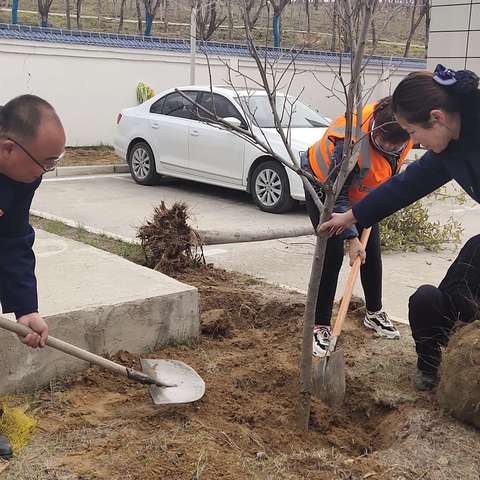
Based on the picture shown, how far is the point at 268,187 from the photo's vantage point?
912 centimetres

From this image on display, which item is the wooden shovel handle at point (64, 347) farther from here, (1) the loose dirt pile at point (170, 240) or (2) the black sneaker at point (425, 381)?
(1) the loose dirt pile at point (170, 240)

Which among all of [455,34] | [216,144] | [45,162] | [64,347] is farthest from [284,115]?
[45,162]

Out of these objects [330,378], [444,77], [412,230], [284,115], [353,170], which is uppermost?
[444,77]

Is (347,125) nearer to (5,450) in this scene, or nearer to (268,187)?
(5,450)

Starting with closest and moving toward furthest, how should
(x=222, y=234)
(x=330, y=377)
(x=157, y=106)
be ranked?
(x=330, y=377) < (x=222, y=234) < (x=157, y=106)

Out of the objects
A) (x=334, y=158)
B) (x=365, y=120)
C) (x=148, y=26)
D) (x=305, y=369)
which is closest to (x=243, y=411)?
(x=305, y=369)

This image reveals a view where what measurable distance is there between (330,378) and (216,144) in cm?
648

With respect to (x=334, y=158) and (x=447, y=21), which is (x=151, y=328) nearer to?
(x=334, y=158)

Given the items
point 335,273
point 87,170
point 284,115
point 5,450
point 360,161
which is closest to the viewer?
point 5,450

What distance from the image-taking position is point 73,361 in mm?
3641

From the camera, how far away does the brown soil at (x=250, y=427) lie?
2883mm

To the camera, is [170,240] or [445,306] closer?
[445,306]

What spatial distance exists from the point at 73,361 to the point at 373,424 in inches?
61.5

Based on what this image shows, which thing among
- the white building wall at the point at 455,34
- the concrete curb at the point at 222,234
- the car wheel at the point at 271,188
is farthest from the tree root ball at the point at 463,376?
the white building wall at the point at 455,34
